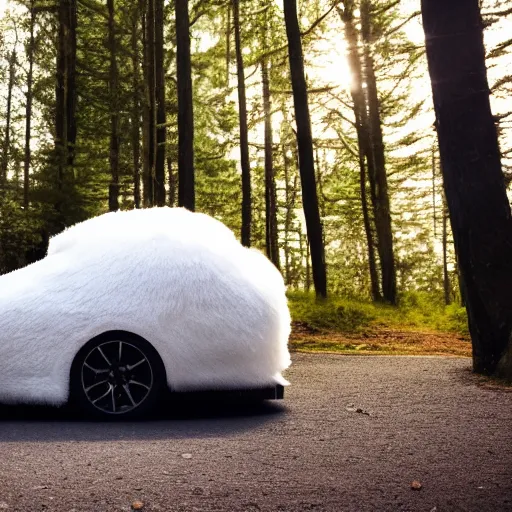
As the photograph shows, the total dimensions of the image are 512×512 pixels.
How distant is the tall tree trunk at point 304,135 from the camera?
677 inches

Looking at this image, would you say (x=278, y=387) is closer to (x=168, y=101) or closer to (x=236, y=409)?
(x=236, y=409)

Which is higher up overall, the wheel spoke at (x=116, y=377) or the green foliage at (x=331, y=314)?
the green foliage at (x=331, y=314)

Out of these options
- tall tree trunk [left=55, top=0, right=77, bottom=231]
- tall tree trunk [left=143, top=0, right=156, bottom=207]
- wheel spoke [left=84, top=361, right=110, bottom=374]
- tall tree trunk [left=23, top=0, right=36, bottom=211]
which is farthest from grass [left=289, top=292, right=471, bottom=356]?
tall tree trunk [left=23, top=0, right=36, bottom=211]

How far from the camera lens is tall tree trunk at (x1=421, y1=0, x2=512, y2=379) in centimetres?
772

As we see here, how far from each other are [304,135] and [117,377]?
41.2 ft

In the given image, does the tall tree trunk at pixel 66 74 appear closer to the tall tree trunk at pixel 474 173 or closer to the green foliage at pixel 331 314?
the green foliage at pixel 331 314

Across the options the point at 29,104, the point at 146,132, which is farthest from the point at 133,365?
the point at 29,104

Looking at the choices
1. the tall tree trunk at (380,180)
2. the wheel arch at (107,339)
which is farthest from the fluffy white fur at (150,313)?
the tall tree trunk at (380,180)

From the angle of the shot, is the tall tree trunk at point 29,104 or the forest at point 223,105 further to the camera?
the tall tree trunk at point 29,104

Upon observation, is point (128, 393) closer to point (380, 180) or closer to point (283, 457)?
point (283, 457)

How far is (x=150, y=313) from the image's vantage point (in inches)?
221

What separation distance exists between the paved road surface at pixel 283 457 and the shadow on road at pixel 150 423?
0.05 feet

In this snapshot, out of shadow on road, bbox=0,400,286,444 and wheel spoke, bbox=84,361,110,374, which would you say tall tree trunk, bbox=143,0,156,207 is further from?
wheel spoke, bbox=84,361,110,374

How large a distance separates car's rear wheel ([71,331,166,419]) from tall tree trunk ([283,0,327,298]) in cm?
1198
